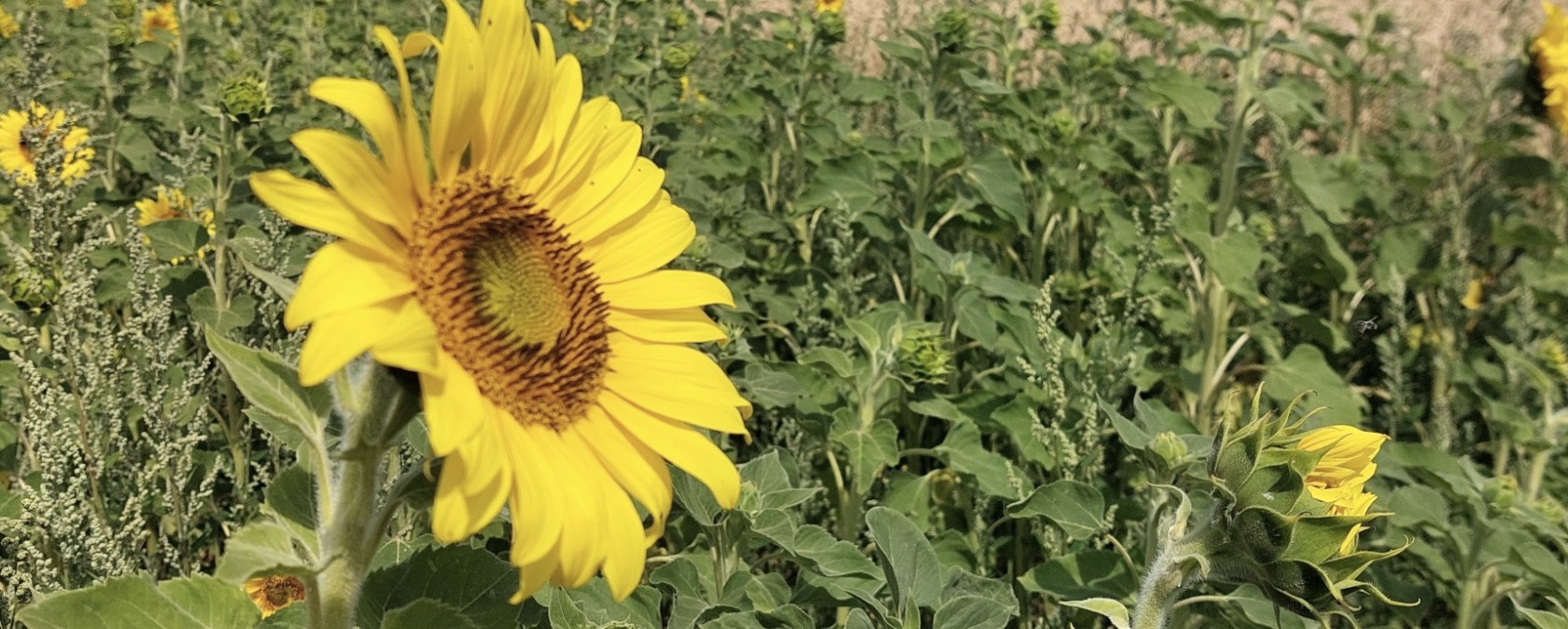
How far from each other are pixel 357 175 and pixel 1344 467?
1.08m

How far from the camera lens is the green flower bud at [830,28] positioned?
3209 mm

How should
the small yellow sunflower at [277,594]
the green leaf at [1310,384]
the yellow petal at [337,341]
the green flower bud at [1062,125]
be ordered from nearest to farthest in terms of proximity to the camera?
the yellow petal at [337,341] → the small yellow sunflower at [277,594] → the green leaf at [1310,384] → the green flower bud at [1062,125]

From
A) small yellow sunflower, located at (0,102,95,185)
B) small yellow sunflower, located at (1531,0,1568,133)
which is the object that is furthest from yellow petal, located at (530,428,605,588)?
small yellow sunflower, located at (1531,0,1568,133)

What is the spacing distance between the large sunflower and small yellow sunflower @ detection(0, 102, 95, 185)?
126cm

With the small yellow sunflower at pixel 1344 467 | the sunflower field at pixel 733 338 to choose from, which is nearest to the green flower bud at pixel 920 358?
the sunflower field at pixel 733 338

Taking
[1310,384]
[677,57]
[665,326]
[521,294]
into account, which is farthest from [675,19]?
[521,294]

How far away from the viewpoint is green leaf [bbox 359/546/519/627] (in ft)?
3.08

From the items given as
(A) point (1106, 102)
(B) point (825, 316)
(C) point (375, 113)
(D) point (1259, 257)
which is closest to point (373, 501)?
(C) point (375, 113)

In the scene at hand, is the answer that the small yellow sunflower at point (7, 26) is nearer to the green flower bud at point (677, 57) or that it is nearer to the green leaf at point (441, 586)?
the green flower bud at point (677, 57)

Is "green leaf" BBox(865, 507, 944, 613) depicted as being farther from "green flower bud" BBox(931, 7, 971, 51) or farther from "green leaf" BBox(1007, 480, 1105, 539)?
"green flower bud" BBox(931, 7, 971, 51)

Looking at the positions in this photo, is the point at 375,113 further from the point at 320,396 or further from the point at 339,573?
the point at 339,573

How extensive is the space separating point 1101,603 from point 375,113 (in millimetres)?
865

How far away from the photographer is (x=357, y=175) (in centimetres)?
74

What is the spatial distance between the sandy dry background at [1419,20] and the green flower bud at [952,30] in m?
1.59
